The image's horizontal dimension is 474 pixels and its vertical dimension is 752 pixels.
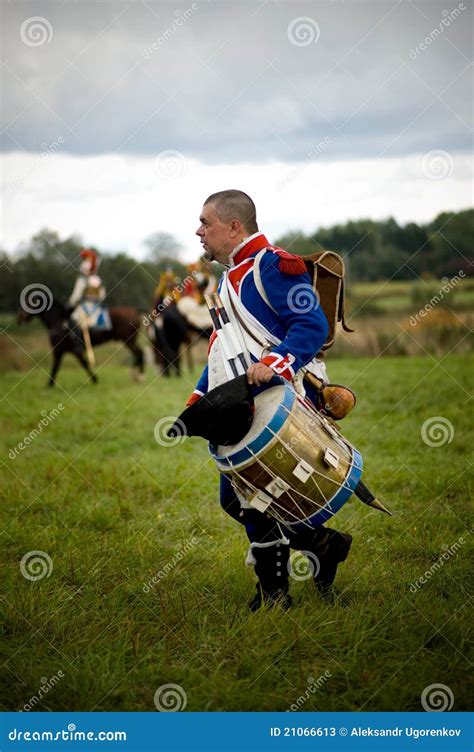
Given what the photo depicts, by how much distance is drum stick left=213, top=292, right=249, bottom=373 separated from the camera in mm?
3277

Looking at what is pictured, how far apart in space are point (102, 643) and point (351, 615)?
1246 millimetres

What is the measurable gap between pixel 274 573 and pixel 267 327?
126 cm

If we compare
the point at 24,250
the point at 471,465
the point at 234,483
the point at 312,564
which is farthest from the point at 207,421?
the point at 24,250

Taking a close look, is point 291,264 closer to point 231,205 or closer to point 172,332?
point 231,205

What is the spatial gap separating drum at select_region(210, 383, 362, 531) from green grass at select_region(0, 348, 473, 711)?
25.3 inches

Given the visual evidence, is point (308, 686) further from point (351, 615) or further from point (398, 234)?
point (398, 234)

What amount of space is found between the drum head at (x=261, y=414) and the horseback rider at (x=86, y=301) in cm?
1156

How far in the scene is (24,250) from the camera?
27.5m

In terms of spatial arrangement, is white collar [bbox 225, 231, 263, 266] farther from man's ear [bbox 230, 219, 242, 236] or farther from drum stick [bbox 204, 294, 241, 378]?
drum stick [bbox 204, 294, 241, 378]

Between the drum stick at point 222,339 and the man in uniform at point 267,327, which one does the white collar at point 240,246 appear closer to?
the man in uniform at point 267,327

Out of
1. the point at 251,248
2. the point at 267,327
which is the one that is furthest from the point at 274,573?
the point at 251,248

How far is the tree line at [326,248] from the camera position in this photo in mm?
22594

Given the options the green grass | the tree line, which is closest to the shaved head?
the green grass

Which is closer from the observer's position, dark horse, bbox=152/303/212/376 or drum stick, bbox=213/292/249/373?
drum stick, bbox=213/292/249/373
